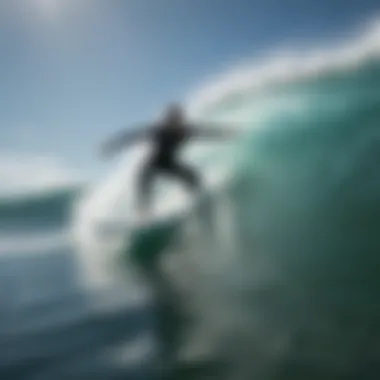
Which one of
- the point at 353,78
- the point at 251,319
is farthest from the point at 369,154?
the point at 251,319

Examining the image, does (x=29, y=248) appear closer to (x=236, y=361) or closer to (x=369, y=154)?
(x=236, y=361)

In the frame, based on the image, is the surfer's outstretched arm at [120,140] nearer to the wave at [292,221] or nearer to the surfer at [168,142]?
the surfer at [168,142]

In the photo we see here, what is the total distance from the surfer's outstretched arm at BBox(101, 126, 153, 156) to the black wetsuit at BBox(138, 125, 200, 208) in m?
0.05

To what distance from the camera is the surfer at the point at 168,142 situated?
2.95 meters

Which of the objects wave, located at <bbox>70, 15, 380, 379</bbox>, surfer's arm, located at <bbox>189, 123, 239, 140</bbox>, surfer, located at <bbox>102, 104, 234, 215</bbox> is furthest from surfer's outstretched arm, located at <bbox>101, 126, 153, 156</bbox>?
surfer's arm, located at <bbox>189, 123, 239, 140</bbox>

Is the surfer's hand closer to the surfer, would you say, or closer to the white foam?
the surfer

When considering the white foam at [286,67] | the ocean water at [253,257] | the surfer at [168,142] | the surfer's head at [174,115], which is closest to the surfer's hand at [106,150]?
the surfer at [168,142]

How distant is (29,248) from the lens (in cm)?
302

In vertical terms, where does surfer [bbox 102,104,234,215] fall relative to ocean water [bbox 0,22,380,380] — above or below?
above

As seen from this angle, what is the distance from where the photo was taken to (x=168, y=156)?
2998mm

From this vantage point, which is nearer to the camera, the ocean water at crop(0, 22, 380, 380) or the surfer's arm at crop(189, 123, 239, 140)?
the ocean water at crop(0, 22, 380, 380)

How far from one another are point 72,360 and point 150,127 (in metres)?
0.99

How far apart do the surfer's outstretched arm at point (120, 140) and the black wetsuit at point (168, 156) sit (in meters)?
0.05

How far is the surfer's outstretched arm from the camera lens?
294 cm
